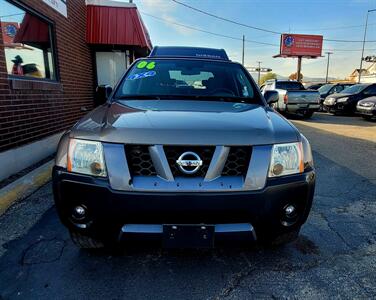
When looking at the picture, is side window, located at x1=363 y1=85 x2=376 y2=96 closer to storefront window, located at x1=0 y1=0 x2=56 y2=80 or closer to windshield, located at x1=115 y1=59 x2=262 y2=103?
windshield, located at x1=115 y1=59 x2=262 y2=103

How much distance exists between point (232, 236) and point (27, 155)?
13.5 ft

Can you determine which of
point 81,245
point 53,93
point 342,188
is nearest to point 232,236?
point 81,245

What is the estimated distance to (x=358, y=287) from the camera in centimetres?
219

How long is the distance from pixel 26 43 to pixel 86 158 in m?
4.55

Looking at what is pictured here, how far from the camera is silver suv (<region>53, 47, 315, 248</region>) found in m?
1.91

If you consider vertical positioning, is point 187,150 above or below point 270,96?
below

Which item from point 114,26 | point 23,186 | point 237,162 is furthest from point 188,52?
point 237,162

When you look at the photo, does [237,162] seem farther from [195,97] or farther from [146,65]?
[146,65]

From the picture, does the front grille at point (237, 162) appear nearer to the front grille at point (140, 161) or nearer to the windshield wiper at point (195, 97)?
the front grille at point (140, 161)

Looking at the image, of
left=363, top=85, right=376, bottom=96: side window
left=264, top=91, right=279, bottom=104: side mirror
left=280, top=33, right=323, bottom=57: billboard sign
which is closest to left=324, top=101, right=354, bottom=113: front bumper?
left=363, top=85, right=376, bottom=96: side window

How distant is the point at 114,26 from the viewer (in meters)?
8.89

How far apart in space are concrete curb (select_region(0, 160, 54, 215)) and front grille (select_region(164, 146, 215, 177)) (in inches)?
95.0

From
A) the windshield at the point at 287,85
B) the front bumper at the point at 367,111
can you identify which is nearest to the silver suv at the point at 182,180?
the front bumper at the point at 367,111

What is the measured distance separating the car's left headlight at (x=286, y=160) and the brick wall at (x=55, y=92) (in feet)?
12.6
